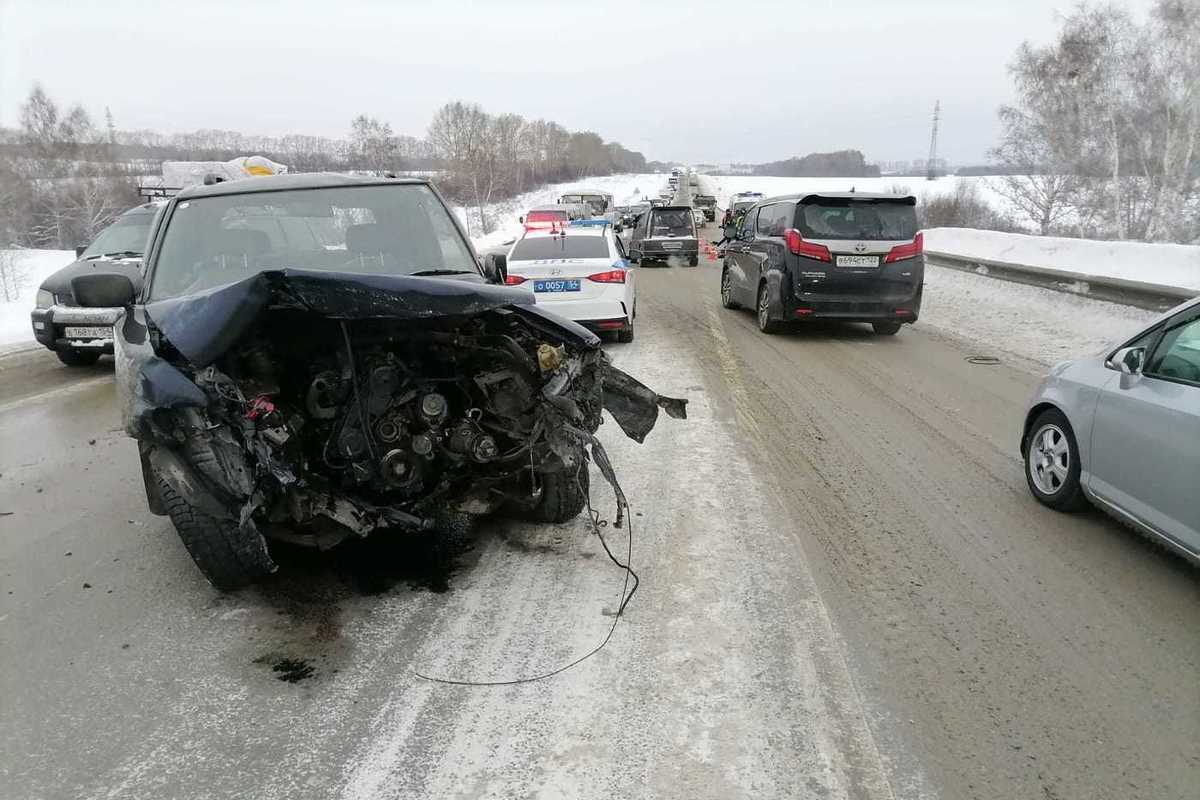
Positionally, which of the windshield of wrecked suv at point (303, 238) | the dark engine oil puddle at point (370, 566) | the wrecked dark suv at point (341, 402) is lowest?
the dark engine oil puddle at point (370, 566)

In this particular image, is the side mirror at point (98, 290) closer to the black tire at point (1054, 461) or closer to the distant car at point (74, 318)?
the distant car at point (74, 318)

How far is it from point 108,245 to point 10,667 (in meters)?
9.09

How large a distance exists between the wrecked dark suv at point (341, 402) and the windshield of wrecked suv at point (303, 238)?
152 mm

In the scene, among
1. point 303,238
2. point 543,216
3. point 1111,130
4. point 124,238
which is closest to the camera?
point 303,238

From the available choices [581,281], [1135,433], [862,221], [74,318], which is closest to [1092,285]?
[862,221]

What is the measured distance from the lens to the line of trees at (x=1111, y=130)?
2844cm

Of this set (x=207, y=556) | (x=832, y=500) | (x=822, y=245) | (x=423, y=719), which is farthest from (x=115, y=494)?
(x=822, y=245)

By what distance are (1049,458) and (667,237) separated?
729 inches

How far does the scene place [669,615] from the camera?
11.5ft

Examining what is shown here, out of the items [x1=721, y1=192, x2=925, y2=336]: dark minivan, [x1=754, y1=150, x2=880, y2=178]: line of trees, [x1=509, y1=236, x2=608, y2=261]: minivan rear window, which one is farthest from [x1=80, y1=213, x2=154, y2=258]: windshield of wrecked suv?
[x1=754, y1=150, x2=880, y2=178]: line of trees

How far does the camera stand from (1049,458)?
4.80 m

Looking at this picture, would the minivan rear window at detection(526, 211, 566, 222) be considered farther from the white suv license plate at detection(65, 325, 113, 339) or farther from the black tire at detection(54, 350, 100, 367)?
the white suv license plate at detection(65, 325, 113, 339)

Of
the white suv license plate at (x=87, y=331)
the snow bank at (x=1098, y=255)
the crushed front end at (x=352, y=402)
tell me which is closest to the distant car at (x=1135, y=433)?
the crushed front end at (x=352, y=402)

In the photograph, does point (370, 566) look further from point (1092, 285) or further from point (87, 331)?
point (1092, 285)
